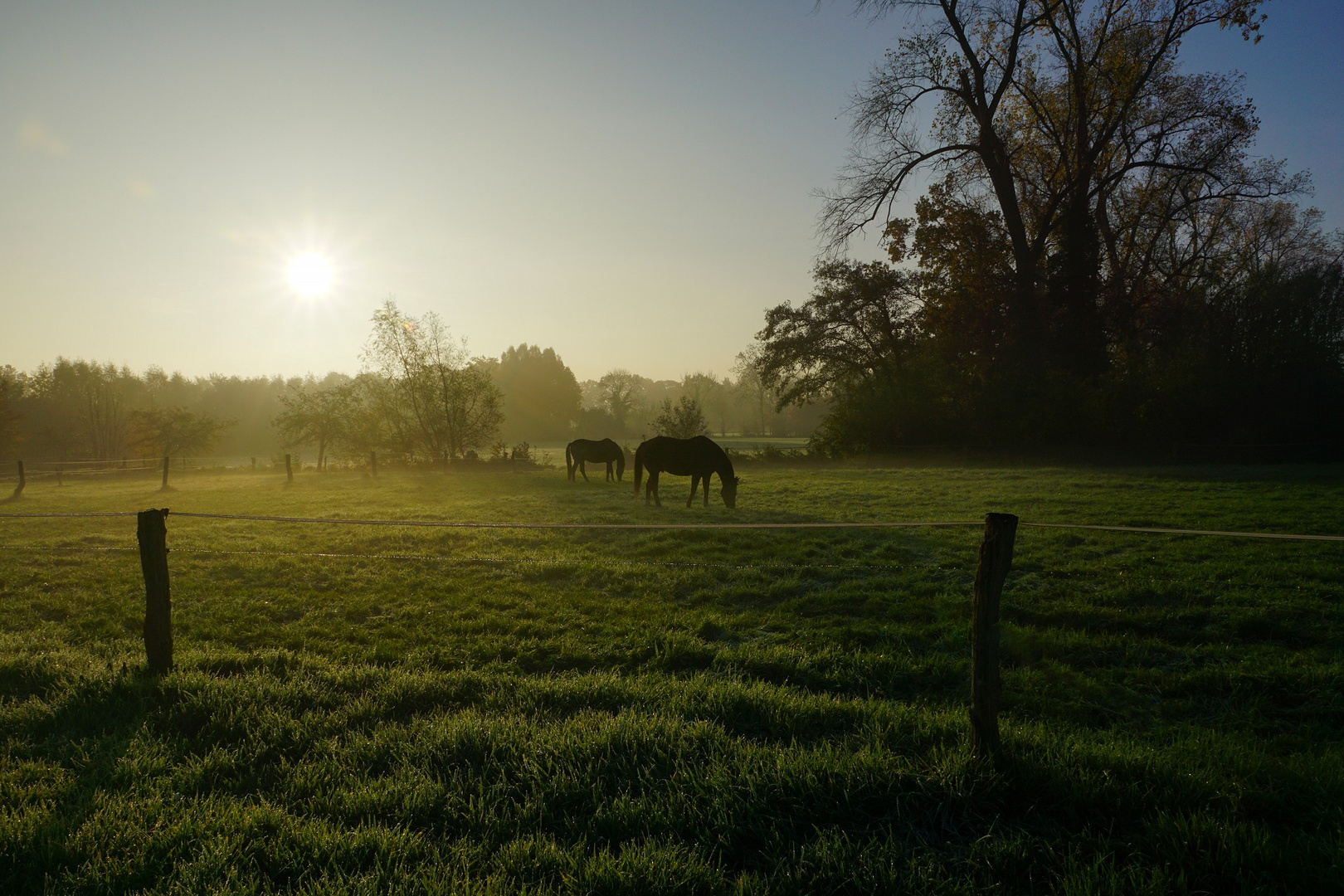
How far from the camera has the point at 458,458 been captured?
41.1 metres

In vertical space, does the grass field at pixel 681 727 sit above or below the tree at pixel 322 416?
below

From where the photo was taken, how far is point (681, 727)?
382 centimetres

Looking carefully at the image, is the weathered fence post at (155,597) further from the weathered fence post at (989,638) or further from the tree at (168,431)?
the tree at (168,431)

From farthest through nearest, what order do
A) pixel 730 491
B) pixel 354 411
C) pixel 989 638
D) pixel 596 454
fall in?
pixel 354 411 → pixel 596 454 → pixel 730 491 → pixel 989 638

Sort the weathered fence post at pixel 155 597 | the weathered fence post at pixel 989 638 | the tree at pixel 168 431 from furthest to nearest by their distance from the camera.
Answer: the tree at pixel 168 431, the weathered fence post at pixel 155 597, the weathered fence post at pixel 989 638

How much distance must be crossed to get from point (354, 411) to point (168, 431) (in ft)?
54.9

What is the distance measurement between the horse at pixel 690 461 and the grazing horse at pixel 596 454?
33.3ft

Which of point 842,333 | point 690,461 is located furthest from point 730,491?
point 842,333

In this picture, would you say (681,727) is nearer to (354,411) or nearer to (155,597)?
(155,597)

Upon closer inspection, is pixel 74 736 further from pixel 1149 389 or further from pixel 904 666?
pixel 1149 389

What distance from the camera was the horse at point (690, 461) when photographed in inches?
623

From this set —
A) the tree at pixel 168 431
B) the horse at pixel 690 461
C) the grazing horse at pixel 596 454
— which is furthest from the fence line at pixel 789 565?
the tree at pixel 168 431

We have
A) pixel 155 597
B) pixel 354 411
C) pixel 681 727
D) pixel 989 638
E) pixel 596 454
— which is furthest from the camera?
pixel 354 411

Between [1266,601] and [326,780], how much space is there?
322 inches
